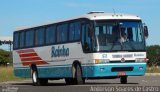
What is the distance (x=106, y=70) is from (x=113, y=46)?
3.73ft

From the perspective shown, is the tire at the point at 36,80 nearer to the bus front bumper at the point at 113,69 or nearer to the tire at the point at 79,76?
the tire at the point at 79,76

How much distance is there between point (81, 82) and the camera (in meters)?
29.0

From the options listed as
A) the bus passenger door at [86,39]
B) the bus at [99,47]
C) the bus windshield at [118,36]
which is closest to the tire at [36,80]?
the bus at [99,47]

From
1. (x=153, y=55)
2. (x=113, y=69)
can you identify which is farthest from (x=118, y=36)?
(x=153, y=55)

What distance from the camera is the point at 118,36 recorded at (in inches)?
1094

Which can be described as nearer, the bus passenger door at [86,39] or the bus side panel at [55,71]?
the bus passenger door at [86,39]

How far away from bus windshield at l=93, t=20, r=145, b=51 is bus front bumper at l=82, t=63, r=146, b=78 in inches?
29.0

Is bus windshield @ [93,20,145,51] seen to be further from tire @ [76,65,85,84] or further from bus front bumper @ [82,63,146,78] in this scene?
tire @ [76,65,85,84]

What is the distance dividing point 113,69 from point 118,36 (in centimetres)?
152

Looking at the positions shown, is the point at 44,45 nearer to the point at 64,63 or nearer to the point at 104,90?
the point at 64,63

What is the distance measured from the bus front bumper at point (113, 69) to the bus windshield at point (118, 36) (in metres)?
0.74

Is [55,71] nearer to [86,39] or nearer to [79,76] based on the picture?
[79,76]

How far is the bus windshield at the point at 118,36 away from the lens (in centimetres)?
2770

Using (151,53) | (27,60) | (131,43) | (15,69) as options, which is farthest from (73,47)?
(151,53)
